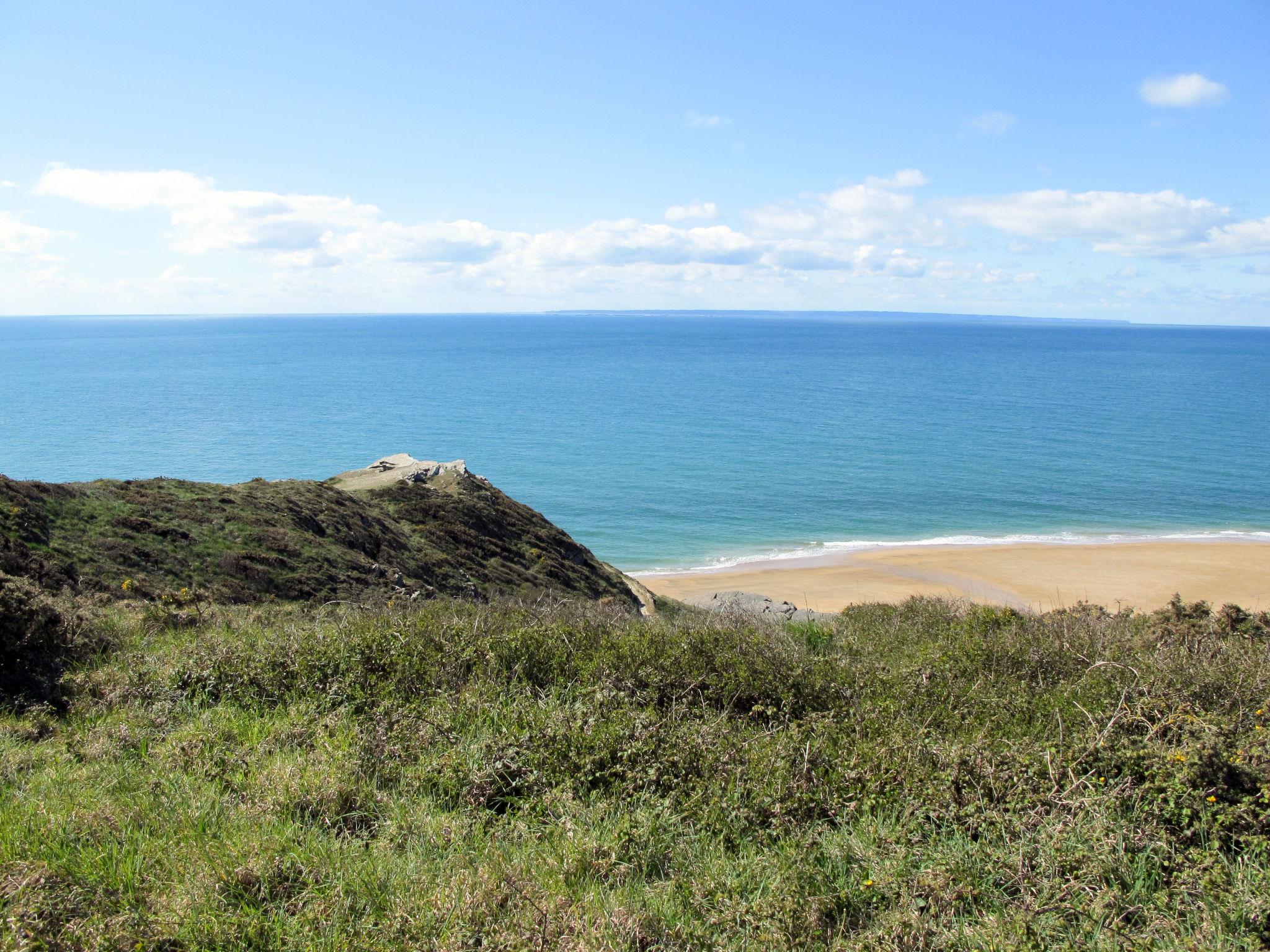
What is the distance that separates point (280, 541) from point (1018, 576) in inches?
1144

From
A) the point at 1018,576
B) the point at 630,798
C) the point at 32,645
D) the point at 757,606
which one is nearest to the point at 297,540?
the point at 32,645

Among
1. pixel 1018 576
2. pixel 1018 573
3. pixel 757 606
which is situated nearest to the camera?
pixel 757 606

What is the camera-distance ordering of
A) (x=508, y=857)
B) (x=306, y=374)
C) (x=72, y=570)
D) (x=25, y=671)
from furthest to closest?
(x=306, y=374) < (x=72, y=570) < (x=25, y=671) < (x=508, y=857)

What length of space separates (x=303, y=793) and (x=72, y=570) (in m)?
10.8

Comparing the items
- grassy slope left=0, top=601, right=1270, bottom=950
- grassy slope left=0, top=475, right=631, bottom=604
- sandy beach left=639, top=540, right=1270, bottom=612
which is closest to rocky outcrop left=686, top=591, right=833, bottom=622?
grassy slope left=0, top=475, right=631, bottom=604

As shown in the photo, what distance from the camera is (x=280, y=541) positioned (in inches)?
670

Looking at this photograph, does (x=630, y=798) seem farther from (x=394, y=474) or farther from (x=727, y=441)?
(x=727, y=441)

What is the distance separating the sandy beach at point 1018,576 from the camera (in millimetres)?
29562

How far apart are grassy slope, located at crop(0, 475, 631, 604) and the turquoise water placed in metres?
13.7

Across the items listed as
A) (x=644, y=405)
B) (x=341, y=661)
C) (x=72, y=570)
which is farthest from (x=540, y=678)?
(x=644, y=405)

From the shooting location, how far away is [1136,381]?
108 m

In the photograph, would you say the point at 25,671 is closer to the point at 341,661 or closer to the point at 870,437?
the point at 341,661

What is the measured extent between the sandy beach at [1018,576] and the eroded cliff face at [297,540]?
800cm

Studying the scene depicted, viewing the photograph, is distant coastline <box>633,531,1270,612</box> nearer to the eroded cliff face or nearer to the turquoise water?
the turquoise water
